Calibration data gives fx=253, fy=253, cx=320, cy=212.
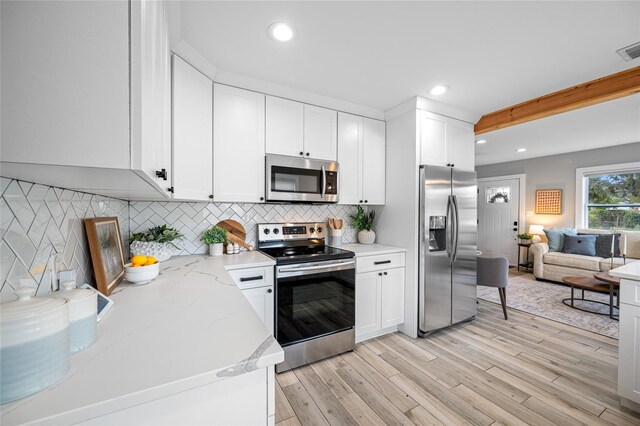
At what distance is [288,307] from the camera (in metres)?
2.05

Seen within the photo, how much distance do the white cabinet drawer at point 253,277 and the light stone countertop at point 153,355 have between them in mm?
653

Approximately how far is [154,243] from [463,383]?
255cm

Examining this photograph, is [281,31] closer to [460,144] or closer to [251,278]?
[251,278]

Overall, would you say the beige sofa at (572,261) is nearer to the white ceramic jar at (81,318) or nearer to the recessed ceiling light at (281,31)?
the recessed ceiling light at (281,31)

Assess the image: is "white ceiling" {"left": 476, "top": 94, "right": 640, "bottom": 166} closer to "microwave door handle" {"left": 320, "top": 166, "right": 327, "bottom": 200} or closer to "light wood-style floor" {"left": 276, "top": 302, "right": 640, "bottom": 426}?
"light wood-style floor" {"left": 276, "top": 302, "right": 640, "bottom": 426}

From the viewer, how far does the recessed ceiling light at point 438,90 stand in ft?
7.80

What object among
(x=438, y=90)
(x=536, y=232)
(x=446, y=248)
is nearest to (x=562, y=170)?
(x=536, y=232)

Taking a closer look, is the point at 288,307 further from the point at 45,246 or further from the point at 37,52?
the point at 37,52

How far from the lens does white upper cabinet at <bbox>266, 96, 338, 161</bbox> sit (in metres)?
2.36

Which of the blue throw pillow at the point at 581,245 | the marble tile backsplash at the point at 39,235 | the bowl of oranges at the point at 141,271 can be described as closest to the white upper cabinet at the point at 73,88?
the marble tile backsplash at the point at 39,235

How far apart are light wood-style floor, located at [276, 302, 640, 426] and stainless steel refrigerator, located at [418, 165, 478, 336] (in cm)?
27

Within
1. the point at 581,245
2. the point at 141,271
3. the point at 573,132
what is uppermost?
the point at 573,132

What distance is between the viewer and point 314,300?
2.16 meters

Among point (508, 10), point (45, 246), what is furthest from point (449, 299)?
point (45, 246)
